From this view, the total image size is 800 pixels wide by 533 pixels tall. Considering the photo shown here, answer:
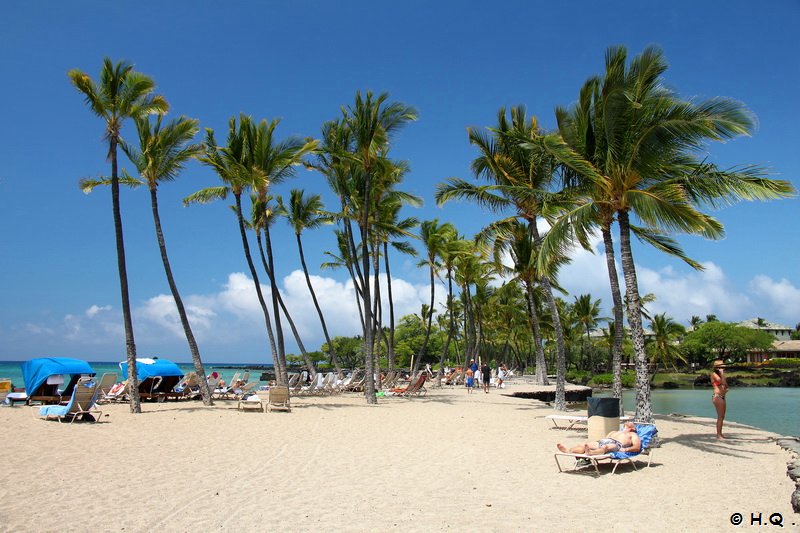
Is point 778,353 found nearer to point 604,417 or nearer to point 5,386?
point 604,417

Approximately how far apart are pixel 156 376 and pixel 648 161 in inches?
603

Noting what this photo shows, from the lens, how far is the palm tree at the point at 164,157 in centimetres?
1608

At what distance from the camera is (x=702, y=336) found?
6731cm

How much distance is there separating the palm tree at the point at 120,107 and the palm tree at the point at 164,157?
42 cm

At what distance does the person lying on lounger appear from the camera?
7766 mm

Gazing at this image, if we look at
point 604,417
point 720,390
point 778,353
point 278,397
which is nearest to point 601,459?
point 604,417

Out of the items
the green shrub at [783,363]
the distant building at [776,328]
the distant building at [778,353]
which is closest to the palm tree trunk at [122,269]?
the green shrub at [783,363]

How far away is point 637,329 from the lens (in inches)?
419

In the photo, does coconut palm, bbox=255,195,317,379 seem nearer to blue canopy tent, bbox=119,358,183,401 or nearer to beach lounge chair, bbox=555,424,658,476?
blue canopy tent, bbox=119,358,183,401

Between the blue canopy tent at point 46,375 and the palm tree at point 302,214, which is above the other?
the palm tree at point 302,214

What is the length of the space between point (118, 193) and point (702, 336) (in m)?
69.1

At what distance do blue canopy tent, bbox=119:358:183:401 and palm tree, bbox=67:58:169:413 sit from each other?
103 inches

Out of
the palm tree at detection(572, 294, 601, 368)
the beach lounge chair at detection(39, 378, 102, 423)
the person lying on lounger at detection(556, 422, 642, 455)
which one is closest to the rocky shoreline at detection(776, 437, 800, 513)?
the person lying on lounger at detection(556, 422, 642, 455)

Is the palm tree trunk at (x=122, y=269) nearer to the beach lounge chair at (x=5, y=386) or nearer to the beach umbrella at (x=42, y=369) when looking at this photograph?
the beach umbrella at (x=42, y=369)
